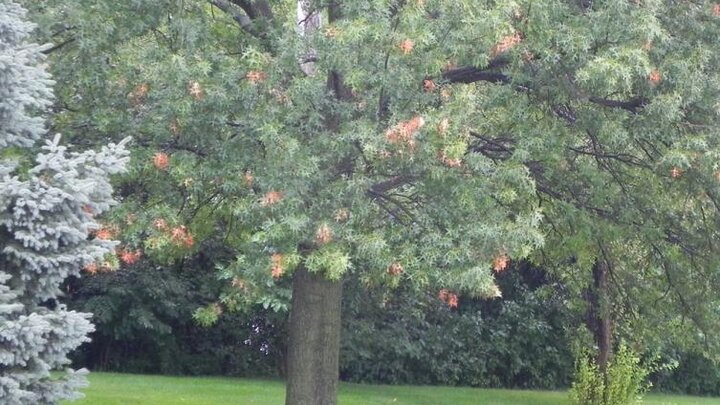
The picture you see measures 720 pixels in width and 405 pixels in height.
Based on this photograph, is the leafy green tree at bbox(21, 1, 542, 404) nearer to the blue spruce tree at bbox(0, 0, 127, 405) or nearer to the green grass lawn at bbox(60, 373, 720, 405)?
the blue spruce tree at bbox(0, 0, 127, 405)

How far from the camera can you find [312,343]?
11422 mm

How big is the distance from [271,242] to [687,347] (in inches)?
298

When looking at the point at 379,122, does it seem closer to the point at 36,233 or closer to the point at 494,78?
the point at 494,78

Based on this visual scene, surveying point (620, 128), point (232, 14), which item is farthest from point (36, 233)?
point (620, 128)

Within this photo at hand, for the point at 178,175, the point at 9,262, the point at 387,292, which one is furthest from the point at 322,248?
the point at 387,292

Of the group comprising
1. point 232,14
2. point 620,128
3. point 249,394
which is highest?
point 232,14

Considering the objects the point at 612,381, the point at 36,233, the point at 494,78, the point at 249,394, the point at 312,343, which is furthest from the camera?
the point at 249,394

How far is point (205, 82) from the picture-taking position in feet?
31.0

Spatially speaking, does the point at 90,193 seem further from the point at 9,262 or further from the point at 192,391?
the point at 192,391

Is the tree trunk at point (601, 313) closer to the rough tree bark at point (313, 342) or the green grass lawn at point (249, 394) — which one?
the green grass lawn at point (249, 394)

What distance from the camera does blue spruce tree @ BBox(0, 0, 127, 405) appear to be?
741 centimetres

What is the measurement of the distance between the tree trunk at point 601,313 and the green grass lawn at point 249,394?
1.88 m

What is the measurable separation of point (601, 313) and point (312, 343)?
498 centimetres

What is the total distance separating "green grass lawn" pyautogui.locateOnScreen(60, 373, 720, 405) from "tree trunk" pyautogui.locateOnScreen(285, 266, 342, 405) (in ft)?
10.8
